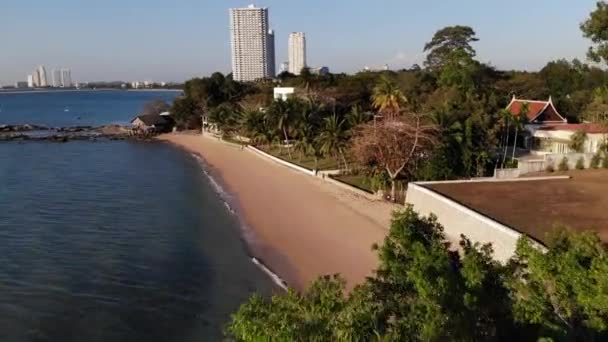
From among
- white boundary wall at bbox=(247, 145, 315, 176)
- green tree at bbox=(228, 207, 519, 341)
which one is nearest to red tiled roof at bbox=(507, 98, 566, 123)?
white boundary wall at bbox=(247, 145, 315, 176)

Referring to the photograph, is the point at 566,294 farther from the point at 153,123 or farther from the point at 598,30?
the point at 153,123

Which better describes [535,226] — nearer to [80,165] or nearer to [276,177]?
[276,177]

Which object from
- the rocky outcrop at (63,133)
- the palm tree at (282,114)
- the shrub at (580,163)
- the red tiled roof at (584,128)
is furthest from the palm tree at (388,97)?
the rocky outcrop at (63,133)

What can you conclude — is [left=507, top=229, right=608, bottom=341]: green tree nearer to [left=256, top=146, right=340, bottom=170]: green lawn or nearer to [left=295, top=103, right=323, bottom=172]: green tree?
[left=295, top=103, right=323, bottom=172]: green tree

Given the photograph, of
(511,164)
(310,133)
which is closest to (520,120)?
(511,164)

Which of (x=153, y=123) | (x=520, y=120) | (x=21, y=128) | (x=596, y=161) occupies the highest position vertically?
(x=520, y=120)

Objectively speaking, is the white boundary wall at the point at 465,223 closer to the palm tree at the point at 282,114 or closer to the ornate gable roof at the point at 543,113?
the ornate gable roof at the point at 543,113
